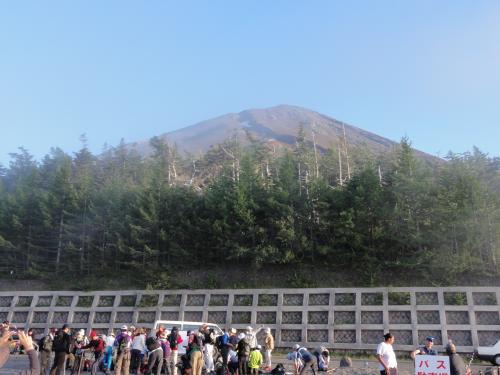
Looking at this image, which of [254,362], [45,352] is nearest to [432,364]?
[254,362]

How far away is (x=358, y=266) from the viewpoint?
97.8 feet

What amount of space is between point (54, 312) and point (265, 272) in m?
15.3

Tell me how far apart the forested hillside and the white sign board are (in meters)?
18.3

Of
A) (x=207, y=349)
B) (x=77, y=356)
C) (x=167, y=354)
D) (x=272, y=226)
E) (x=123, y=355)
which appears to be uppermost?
(x=272, y=226)

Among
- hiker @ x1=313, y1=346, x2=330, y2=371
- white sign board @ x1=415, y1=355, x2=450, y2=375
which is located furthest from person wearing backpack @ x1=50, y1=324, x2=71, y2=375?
white sign board @ x1=415, y1=355, x2=450, y2=375

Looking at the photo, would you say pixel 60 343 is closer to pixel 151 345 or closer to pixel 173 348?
pixel 151 345

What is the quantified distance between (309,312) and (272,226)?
24.3 ft

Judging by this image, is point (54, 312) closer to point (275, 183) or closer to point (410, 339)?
point (275, 183)

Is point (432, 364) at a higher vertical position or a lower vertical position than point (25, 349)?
higher

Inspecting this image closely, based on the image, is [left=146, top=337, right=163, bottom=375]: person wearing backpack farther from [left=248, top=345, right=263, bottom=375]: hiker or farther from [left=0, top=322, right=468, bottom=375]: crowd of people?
[left=248, top=345, right=263, bottom=375]: hiker

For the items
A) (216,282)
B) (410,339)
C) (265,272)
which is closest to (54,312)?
(216,282)

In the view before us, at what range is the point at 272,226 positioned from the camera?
1273 inches

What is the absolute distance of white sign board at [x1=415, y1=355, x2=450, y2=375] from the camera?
30.8 feet

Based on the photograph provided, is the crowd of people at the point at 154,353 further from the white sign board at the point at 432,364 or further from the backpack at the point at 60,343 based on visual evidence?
the white sign board at the point at 432,364
